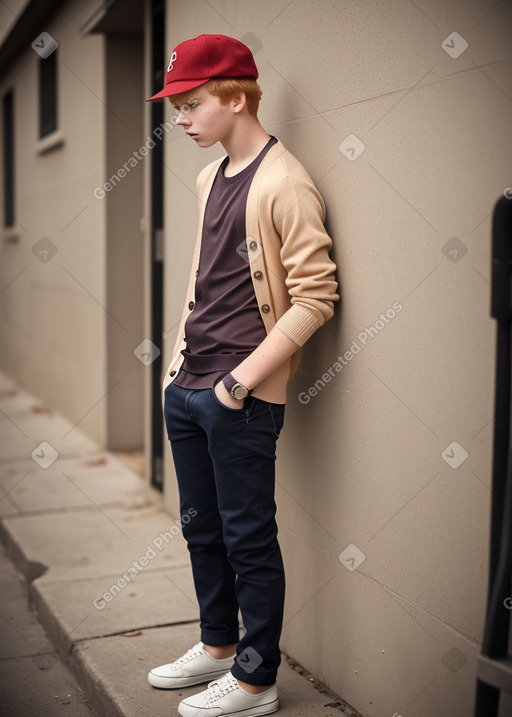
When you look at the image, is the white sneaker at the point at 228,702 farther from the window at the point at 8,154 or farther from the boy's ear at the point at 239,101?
the window at the point at 8,154

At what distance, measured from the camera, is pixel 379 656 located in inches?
100.0

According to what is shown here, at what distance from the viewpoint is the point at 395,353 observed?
2.39 meters

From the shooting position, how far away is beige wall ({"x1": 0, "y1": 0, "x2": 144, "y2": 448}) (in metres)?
5.96

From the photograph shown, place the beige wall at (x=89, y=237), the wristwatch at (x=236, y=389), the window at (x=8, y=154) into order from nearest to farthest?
the wristwatch at (x=236, y=389), the beige wall at (x=89, y=237), the window at (x=8, y=154)

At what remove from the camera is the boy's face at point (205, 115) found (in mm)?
2533

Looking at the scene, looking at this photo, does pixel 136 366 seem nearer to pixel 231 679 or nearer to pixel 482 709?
pixel 231 679

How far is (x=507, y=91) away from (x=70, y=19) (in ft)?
18.4

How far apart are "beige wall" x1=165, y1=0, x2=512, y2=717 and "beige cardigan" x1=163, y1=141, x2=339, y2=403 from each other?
5.3 inches

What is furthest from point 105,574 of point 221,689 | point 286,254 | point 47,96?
point 47,96

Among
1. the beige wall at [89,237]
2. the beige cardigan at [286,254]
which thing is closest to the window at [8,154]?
the beige wall at [89,237]

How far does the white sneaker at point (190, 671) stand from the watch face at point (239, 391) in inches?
39.5

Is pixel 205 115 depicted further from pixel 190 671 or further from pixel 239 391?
pixel 190 671

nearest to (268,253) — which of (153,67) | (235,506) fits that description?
(235,506)

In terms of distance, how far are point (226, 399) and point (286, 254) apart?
45 cm
